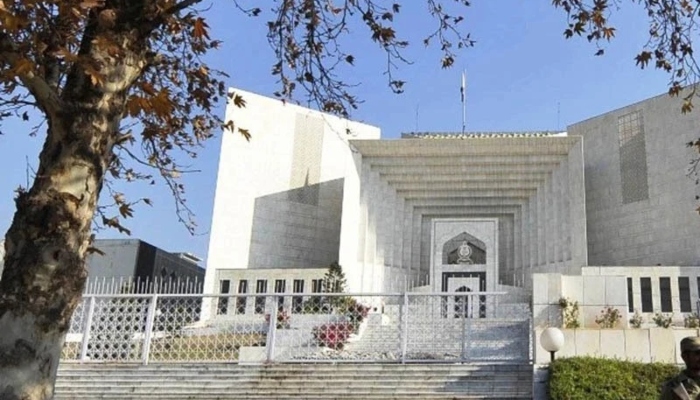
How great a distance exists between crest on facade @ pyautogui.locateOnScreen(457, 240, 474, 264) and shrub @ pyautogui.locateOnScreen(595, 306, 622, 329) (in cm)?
1473

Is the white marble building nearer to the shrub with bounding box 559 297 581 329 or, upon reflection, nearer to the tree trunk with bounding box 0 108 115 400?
the shrub with bounding box 559 297 581 329

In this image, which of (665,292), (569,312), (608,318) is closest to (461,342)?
(569,312)

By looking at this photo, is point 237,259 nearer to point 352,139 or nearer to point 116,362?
point 352,139

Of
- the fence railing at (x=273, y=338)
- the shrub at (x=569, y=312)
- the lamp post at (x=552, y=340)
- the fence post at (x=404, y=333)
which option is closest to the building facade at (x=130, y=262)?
the fence railing at (x=273, y=338)

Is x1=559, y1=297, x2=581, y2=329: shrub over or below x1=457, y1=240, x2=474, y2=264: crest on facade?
below

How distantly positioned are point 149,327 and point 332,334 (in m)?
2.91

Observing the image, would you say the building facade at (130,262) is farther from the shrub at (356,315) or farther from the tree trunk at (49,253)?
the tree trunk at (49,253)

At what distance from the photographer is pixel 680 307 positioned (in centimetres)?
2127

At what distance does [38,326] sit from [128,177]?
3.30m

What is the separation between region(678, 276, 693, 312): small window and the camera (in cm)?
2133

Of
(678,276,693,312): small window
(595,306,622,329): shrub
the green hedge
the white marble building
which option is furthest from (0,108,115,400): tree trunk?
(678,276,693,312): small window

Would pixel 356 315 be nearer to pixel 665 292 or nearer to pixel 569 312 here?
pixel 569 312

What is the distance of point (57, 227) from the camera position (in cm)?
311

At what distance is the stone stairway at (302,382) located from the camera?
8.26 meters
